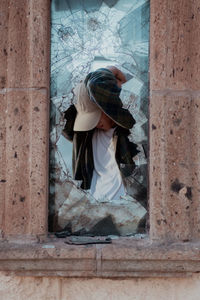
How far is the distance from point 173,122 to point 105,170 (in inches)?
21.2

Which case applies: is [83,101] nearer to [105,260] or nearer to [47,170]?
[47,170]

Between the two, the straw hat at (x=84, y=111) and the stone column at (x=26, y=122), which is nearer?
the stone column at (x=26, y=122)

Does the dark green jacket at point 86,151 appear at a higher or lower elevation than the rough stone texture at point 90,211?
higher

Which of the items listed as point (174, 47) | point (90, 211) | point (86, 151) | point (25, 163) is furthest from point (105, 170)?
point (174, 47)

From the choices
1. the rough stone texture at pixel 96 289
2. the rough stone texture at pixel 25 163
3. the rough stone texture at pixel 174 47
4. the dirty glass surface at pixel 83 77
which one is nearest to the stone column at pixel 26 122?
the rough stone texture at pixel 25 163

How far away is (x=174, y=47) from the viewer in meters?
3.49

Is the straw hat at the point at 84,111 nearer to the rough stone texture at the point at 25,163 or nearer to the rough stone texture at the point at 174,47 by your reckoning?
the rough stone texture at the point at 25,163

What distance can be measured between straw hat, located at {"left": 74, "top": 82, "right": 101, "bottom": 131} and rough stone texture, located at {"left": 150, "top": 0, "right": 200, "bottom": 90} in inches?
15.9

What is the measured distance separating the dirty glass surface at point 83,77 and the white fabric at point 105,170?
4 centimetres

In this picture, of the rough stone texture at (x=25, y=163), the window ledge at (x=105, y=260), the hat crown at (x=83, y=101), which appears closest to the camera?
the window ledge at (x=105, y=260)

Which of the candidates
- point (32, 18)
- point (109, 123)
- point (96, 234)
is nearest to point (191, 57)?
point (109, 123)

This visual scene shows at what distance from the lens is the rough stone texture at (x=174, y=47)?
137 inches

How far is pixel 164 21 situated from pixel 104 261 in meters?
1.38

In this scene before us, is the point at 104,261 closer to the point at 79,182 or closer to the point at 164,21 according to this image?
the point at 79,182
